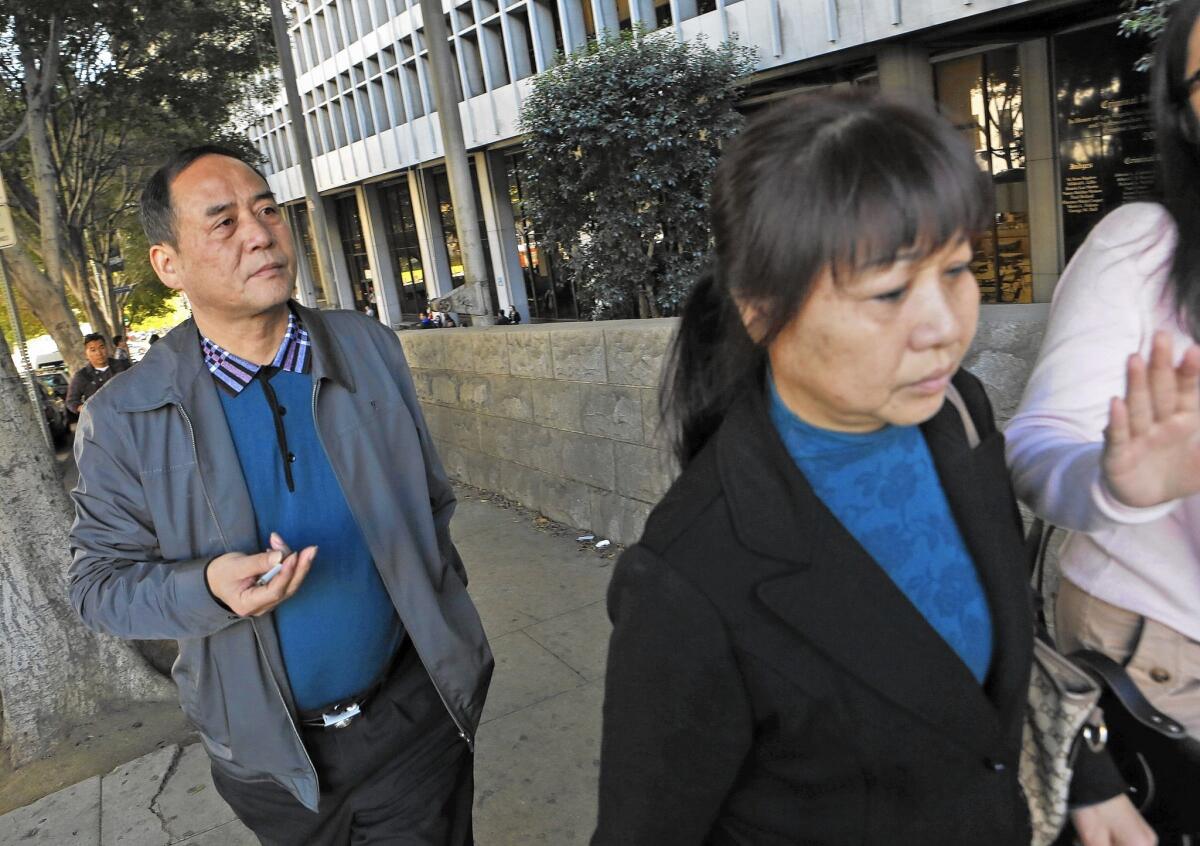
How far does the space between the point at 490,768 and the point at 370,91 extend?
3366cm

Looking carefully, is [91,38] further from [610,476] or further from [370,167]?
[370,167]

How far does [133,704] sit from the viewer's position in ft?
15.6

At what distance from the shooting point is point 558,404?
6137 millimetres

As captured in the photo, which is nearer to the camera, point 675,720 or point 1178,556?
point 675,720

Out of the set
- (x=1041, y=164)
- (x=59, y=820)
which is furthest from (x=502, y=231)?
(x=59, y=820)

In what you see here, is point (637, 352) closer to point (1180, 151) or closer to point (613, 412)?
point (613, 412)

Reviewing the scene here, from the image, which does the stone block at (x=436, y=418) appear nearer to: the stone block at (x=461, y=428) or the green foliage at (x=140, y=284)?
the stone block at (x=461, y=428)

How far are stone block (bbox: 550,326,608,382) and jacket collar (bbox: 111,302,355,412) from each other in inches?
124

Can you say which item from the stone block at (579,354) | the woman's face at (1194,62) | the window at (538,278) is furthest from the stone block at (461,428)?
the window at (538,278)

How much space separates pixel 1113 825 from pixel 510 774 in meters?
2.78

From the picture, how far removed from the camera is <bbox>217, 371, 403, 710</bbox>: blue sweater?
2227 millimetres

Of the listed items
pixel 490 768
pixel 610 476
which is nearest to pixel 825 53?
pixel 610 476

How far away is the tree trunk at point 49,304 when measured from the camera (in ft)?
48.9

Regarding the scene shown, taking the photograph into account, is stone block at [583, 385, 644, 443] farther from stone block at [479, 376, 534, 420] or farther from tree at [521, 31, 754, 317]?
tree at [521, 31, 754, 317]
